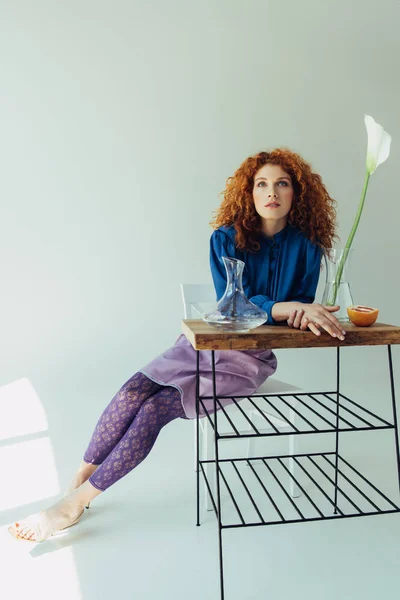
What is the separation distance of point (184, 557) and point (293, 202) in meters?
1.23

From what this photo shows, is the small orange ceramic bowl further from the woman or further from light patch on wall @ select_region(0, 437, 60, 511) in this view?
light patch on wall @ select_region(0, 437, 60, 511)

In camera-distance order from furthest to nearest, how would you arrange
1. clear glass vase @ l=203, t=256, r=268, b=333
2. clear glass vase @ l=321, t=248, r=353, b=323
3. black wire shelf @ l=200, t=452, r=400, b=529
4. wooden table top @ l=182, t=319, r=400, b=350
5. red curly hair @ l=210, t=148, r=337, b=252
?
1. red curly hair @ l=210, t=148, r=337, b=252
2. black wire shelf @ l=200, t=452, r=400, b=529
3. clear glass vase @ l=321, t=248, r=353, b=323
4. clear glass vase @ l=203, t=256, r=268, b=333
5. wooden table top @ l=182, t=319, r=400, b=350

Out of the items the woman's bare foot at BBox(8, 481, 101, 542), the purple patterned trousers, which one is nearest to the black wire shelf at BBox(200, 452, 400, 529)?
the purple patterned trousers

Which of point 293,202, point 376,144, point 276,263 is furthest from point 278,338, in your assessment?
point 293,202

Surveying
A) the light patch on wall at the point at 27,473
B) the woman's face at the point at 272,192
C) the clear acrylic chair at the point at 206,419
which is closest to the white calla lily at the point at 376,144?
the woman's face at the point at 272,192

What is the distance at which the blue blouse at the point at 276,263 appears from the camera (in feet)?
6.10

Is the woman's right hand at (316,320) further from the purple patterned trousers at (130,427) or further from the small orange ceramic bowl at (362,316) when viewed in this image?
Answer: the purple patterned trousers at (130,427)

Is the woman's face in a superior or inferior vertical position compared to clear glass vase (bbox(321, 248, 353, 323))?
superior

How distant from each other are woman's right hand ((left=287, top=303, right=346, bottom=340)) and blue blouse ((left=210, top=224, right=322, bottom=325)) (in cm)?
49

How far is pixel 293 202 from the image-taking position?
1878 mm

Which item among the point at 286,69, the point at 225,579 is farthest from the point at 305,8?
the point at 225,579

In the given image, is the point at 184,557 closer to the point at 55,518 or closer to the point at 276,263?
the point at 55,518

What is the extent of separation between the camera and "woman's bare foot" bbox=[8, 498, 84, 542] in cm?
157

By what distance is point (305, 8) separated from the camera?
10.2 ft
